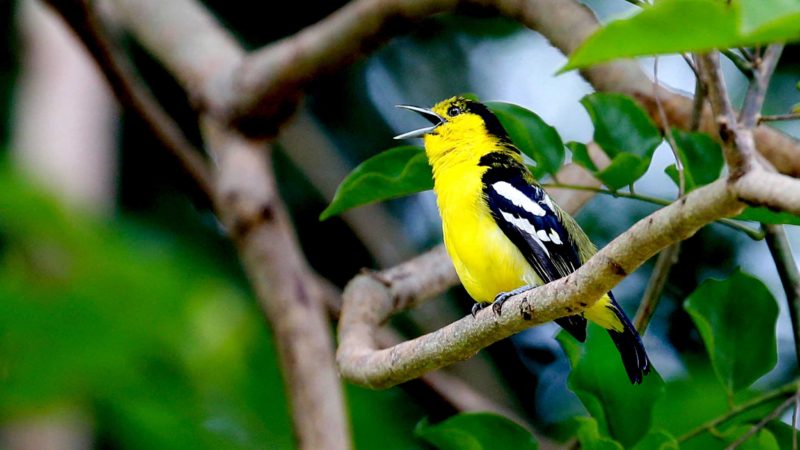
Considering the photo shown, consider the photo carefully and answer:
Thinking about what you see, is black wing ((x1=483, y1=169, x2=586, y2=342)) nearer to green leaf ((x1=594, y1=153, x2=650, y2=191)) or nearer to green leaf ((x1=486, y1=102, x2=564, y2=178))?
green leaf ((x1=486, y1=102, x2=564, y2=178))

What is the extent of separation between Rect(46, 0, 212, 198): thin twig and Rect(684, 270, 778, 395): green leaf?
2067 millimetres

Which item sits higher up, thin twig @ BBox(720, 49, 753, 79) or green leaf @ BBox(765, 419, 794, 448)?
thin twig @ BBox(720, 49, 753, 79)

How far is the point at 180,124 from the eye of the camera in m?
5.30

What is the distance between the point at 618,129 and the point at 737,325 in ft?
1.49

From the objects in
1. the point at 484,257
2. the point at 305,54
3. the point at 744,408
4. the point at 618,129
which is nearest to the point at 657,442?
the point at 744,408

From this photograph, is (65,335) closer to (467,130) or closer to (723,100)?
(467,130)

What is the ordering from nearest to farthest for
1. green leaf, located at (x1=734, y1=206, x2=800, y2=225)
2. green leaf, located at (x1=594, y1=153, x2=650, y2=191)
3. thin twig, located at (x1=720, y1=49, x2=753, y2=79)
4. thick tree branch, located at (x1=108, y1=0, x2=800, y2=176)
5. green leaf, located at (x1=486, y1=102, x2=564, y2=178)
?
green leaf, located at (x1=734, y1=206, x2=800, y2=225)
thin twig, located at (x1=720, y1=49, x2=753, y2=79)
green leaf, located at (x1=594, y1=153, x2=650, y2=191)
green leaf, located at (x1=486, y1=102, x2=564, y2=178)
thick tree branch, located at (x1=108, y1=0, x2=800, y2=176)

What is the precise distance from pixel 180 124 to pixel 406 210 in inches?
54.6

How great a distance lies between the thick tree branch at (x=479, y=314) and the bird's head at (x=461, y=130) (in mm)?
388

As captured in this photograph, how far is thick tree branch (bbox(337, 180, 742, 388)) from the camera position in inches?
48.5

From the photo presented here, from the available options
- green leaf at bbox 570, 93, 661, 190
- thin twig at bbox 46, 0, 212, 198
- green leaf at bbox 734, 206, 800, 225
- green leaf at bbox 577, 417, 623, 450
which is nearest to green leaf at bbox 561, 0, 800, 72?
green leaf at bbox 734, 206, 800, 225

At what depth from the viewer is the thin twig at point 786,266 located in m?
2.02

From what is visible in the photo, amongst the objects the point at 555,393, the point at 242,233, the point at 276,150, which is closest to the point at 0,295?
the point at 242,233

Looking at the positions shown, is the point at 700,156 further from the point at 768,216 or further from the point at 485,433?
the point at 485,433
